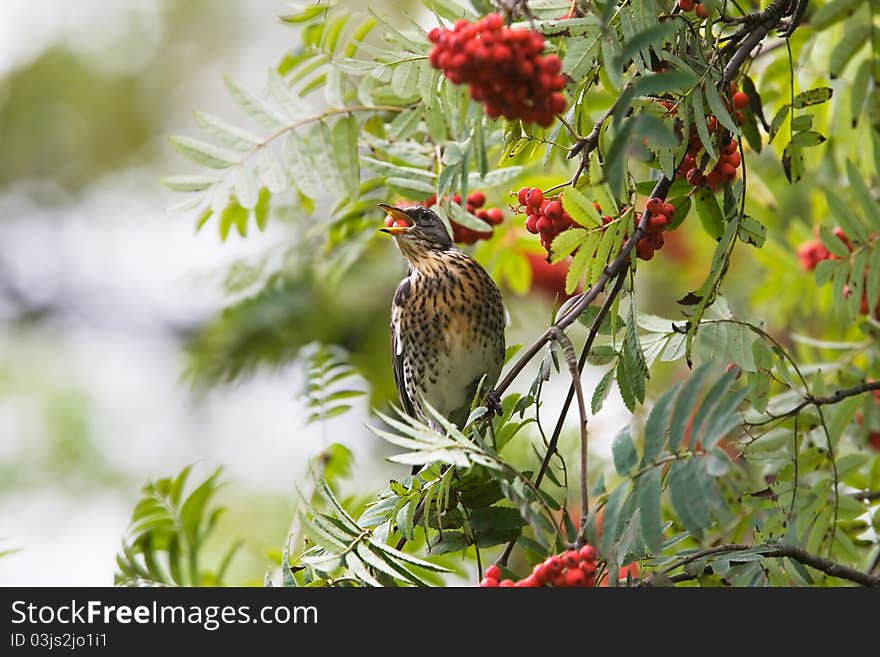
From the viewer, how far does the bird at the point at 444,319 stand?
3924mm

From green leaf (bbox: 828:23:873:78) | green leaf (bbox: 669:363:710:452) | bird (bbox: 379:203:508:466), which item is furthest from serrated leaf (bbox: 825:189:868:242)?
bird (bbox: 379:203:508:466)

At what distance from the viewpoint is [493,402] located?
2.53 m

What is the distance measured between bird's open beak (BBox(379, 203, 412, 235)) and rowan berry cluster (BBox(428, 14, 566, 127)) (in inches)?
59.4

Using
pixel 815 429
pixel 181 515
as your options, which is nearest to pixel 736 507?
pixel 815 429

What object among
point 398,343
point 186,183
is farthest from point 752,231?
point 398,343

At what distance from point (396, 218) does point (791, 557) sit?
185cm

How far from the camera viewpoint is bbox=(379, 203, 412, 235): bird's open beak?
10.6 ft

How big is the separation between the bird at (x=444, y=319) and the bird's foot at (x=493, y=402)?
Result: 1218 millimetres

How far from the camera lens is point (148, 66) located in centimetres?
794

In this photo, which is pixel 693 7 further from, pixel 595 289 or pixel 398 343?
pixel 398 343

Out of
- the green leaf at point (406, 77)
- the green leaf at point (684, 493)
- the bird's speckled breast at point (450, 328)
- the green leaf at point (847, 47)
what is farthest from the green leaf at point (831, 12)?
the green leaf at point (684, 493)
